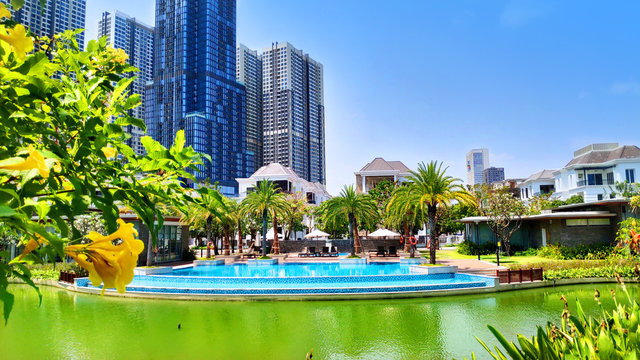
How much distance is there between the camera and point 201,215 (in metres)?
32.7

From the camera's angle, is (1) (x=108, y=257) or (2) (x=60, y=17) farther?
(2) (x=60, y=17)

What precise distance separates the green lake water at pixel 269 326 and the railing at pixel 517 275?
1.45m

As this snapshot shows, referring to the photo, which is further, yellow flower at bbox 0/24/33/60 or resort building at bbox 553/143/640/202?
resort building at bbox 553/143/640/202

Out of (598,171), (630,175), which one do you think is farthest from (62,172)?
(598,171)

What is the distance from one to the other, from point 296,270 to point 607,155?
142 ft

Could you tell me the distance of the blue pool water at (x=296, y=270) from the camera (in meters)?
25.3

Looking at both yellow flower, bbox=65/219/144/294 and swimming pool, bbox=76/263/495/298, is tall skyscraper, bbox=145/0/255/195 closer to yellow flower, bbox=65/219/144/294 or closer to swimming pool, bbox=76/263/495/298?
swimming pool, bbox=76/263/495/298

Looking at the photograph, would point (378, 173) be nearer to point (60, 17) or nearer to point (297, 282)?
point (297, 282)

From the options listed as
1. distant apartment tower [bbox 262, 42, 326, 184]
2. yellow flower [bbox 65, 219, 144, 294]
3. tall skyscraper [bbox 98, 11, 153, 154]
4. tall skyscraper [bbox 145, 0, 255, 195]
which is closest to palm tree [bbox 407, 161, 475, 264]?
yellow flower [bbox 65, 219, 144, 294]

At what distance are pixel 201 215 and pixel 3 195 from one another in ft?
108

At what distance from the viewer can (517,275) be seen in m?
19.0

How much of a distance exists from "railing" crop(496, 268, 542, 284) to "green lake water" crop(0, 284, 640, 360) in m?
1.45

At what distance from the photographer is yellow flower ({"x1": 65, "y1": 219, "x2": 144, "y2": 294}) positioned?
1311 mm

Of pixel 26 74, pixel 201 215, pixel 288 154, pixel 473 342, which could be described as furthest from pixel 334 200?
pixel 288 154
